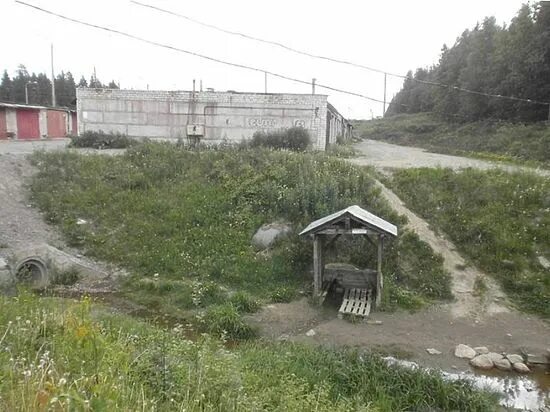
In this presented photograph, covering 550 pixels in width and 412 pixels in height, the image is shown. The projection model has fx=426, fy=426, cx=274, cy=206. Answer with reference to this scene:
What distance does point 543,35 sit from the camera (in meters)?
28.6

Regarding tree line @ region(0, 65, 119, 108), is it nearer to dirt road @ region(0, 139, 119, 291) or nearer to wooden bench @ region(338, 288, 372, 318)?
dirt road @ region(0, 139, 119, 291)

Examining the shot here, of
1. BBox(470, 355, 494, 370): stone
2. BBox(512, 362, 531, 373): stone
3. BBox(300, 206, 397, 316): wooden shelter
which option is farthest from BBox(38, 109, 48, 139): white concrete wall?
BBox(512, 362, 531, 373): stone

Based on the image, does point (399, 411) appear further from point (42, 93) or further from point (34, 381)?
point (42, 93)

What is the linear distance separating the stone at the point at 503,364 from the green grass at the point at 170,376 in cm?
180

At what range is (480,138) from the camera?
34406mm

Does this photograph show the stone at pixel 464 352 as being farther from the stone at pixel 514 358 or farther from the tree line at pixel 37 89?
the tree line at pixel 37 89

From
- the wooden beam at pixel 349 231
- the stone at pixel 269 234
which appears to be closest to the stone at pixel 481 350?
the wooden beam at pixel 349 231

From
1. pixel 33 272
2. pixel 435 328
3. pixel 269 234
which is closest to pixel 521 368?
pixel 435 328

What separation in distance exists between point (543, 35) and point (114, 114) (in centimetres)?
2815

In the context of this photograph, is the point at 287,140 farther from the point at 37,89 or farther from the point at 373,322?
the point at 37,89

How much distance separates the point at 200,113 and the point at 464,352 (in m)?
18.8

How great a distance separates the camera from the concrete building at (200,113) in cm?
2248

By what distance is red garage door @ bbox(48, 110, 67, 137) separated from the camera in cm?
3744

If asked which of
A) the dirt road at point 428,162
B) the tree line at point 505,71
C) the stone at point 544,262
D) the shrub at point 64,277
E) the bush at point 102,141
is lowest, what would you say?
the shrub at point 64,277
